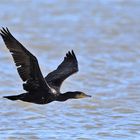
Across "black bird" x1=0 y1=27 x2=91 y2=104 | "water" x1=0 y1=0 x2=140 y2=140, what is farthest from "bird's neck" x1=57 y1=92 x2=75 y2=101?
"water" x1=0 y1=0 x2=140 y2=140

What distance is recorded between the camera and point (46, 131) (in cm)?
1142

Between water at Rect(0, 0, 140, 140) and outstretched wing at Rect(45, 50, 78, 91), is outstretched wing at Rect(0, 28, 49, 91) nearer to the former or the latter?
outstretched wing at Rect(45, 50, 78, 91)

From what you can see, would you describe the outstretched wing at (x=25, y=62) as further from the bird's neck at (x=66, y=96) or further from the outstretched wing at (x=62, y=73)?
the outstretched wing at (x=62, y=73)

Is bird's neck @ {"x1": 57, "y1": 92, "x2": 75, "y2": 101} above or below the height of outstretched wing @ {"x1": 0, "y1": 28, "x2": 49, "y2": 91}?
below

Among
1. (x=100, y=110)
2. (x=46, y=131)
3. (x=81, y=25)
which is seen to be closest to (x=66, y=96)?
(x=46, y=131)

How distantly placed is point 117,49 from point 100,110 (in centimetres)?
453

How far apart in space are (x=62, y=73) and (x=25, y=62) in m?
1.42

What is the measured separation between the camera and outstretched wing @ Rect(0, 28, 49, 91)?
1031 cm

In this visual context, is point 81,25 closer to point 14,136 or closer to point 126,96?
point 126,96

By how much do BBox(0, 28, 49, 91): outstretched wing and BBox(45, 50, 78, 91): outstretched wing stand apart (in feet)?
1.95

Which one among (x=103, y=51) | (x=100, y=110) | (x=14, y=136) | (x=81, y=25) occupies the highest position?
(x=81, y=25)

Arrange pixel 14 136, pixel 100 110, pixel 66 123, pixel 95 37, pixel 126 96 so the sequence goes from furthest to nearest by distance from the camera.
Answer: pixel 95 37
pixel 126 96
pixel 100 110
pixel 66 123
pixel 14 136

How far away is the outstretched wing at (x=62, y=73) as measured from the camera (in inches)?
455

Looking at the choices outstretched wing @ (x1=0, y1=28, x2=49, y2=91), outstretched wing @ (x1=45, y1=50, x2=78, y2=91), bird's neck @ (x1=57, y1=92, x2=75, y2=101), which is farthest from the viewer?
outstretched wing @ (x1=45, y1=50, x2=78, y2=91)
